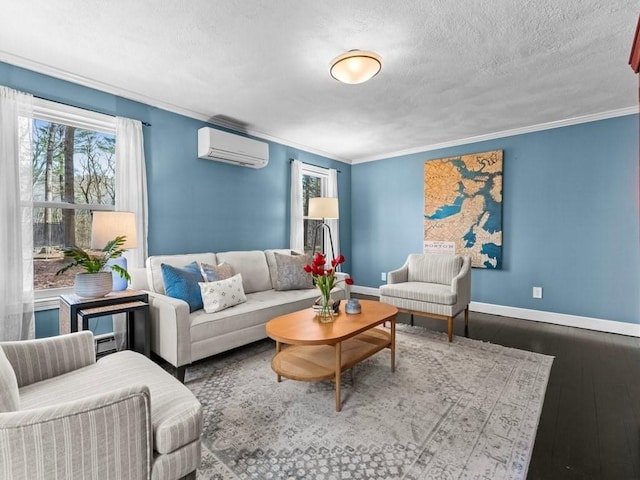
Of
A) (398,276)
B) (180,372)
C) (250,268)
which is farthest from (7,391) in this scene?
(398,276)

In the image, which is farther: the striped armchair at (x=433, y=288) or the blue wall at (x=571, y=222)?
the blue wall at (x=571, y=222)

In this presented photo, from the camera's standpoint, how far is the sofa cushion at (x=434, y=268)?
3666mm

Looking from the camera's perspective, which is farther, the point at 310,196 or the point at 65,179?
the point at 310,196

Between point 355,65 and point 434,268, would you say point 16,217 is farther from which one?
point 434,268

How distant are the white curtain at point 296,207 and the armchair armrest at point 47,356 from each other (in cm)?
316

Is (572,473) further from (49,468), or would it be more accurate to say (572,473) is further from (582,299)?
(582,299)

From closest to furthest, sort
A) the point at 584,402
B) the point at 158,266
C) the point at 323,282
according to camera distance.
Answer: the point at 584,402, the point at 323,282, the point at 158,266

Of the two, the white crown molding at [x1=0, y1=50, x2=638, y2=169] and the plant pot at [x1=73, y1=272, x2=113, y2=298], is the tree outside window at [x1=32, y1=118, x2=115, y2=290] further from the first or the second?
Result: the plant pot at [x1=73, y1=272, x2=113, y2=298]

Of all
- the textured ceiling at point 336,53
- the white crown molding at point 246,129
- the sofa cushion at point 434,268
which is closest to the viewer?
the textured ceiling at point 336,53

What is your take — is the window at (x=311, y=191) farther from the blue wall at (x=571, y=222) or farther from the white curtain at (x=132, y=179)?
the white curtain at (x=132, y=179)

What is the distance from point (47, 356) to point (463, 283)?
3406mm

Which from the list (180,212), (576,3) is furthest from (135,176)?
(576,3)

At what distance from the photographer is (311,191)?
17.3 feet

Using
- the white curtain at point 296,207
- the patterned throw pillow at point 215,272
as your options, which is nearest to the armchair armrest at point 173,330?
the patterned throw pillow at point 215,272
